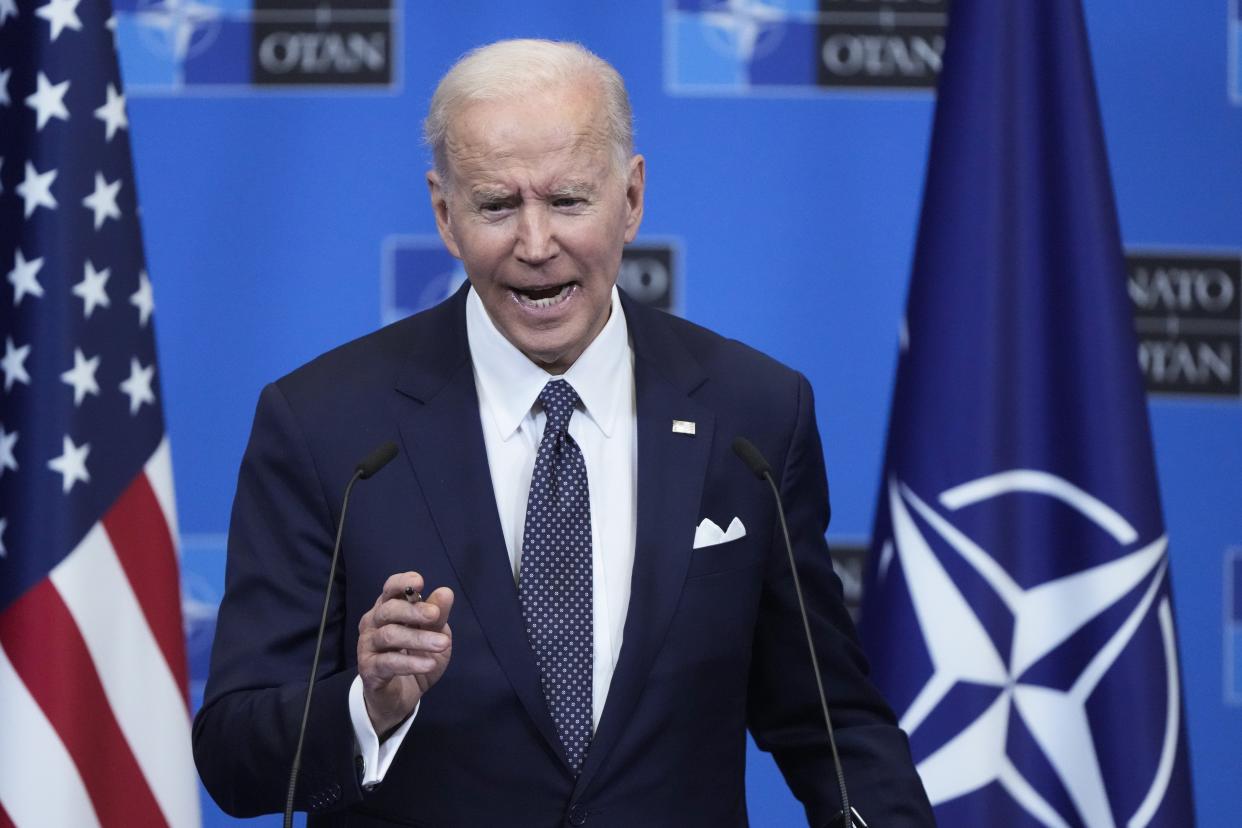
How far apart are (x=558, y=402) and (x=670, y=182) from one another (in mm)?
1680

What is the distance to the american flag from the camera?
103 inches

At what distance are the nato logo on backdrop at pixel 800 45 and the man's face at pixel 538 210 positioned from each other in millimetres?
1665

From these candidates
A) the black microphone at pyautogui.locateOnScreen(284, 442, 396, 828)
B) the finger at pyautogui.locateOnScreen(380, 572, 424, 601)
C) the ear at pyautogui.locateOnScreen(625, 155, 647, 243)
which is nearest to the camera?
the finger at pyautogui.locateOnScreen(380, 572, 424, 601)

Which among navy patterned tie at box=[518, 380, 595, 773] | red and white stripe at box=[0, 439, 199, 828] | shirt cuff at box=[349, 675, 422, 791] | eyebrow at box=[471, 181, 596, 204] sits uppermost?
eyebrow at box=[471, 181, 596, 204]

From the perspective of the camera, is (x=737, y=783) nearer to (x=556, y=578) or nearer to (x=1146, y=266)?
(x=556, y=578)

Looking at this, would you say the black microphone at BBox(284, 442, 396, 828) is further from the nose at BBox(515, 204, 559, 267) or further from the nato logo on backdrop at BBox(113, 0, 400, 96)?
the nato logo on backdrop at BBox(113, 0, 400, 96)

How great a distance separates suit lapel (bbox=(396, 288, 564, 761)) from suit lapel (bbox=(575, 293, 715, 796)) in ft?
0.30

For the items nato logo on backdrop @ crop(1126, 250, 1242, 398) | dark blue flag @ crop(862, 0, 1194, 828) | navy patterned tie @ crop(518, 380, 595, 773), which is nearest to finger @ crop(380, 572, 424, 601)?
navy patterned tie @ crop(518, 380, 595, 773)

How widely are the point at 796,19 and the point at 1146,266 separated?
941 millimetres

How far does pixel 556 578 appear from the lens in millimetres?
1779

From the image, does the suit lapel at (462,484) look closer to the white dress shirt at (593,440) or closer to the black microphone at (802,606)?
the white dress shirt at (593,440)

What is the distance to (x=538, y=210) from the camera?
5.85 feet

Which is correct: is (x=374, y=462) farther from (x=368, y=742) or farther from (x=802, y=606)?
(x=802, y=606)

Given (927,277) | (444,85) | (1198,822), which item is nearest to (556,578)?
(444,85)
